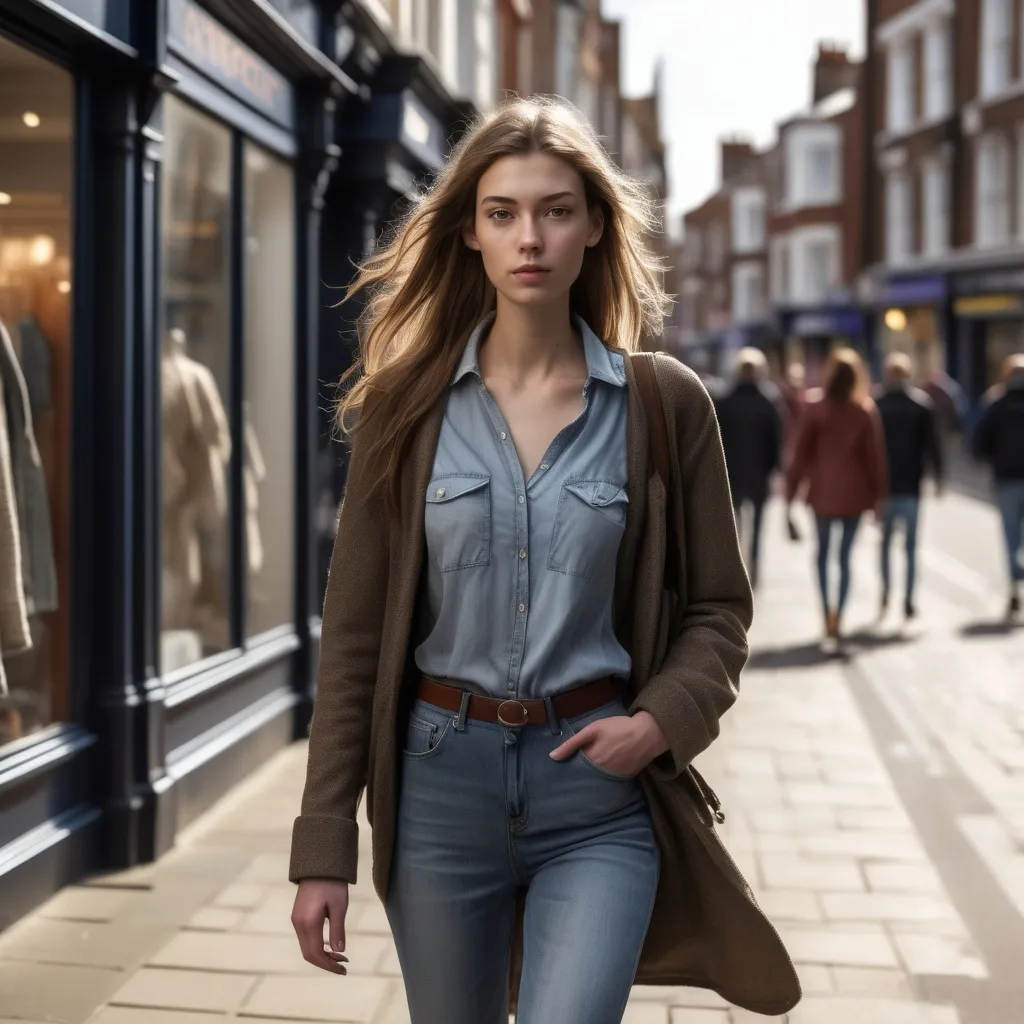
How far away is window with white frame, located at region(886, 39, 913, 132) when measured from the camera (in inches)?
1513

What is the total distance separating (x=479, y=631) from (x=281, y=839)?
155 inches

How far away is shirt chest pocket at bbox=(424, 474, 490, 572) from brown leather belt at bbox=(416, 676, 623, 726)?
18 cm

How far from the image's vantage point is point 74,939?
4.78 meters

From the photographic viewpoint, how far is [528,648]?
7.41 feet

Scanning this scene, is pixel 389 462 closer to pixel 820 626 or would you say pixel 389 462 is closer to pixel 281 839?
pixel 281 839

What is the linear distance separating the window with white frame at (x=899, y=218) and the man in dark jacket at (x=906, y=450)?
27.7 meters

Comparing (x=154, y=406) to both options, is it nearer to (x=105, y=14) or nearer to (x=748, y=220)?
(x=105, y=14)

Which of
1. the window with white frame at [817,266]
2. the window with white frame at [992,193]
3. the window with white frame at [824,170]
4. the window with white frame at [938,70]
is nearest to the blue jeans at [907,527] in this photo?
the window with white frame at [992,193]

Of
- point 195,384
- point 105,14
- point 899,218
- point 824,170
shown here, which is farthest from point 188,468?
point 824,170

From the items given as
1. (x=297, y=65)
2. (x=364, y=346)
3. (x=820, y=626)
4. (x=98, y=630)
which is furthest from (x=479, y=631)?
(x=820, y=626)

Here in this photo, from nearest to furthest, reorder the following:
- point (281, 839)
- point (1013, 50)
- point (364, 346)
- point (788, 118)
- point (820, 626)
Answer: point (364, 346)
point (281, 839)
point (820, 626)
point (1013, 50)
point (788, 118)

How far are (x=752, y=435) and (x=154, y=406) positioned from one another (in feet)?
25.0

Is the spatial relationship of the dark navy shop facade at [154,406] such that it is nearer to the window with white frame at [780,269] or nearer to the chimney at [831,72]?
the window with white frame at [780,269]

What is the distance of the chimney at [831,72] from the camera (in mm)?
54031
